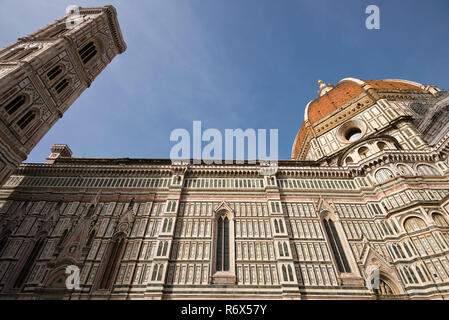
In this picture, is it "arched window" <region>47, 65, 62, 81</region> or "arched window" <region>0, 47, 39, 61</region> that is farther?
"arched window" <region>47, 65, 62, 81</region>

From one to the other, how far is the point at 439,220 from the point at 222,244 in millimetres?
15289

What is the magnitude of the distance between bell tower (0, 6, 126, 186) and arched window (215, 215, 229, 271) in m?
15.6

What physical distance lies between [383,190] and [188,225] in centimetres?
1610

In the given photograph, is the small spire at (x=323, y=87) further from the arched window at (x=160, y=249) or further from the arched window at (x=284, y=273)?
the arched window at (x=160, y=249)

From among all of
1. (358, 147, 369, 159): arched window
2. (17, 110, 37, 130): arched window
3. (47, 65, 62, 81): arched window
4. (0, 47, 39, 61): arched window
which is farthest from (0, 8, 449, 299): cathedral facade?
(0, 47, 39, 61): arched window

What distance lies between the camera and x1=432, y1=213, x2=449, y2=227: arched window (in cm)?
1442

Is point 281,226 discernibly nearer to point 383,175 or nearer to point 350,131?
point 383,175

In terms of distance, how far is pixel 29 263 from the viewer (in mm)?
13930

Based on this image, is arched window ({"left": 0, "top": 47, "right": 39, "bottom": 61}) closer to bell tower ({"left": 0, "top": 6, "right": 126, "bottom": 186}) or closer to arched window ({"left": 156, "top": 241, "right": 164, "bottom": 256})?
bell tower ({"left": 0, "top": 6, "right": 126, "bottom": 186})

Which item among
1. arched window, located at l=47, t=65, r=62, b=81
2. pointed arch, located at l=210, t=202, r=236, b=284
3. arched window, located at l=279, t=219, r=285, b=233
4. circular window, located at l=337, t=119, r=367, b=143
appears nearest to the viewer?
pointed arch, located at l=210, t=202, r=236, b=284

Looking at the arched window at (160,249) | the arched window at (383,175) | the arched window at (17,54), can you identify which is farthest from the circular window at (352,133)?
the arched window at (17,54)

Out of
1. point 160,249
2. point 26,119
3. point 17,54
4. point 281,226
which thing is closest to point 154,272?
point 160,249
